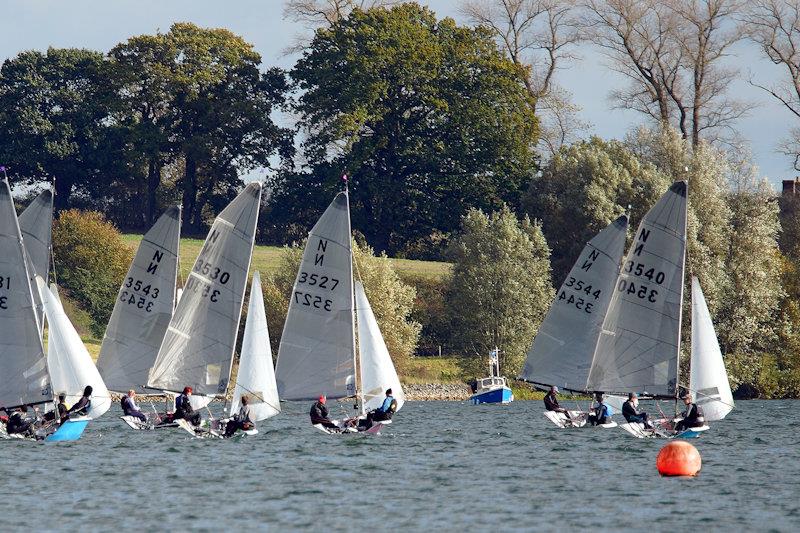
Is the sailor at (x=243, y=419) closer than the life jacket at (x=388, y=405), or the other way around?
the sailor at (x=243, y=419)

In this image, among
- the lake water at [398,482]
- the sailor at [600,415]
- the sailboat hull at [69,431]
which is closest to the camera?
the lake water at [398,482]

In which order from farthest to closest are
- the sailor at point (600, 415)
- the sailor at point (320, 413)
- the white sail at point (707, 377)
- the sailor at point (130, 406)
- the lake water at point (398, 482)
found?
the sailor at point (600, 415), the sailor at point (130, 406), the white sail at point (707, 377), the sailor at point (320, 413), the lake water at point (398, 482)

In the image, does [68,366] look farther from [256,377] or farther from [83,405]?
[256,377]

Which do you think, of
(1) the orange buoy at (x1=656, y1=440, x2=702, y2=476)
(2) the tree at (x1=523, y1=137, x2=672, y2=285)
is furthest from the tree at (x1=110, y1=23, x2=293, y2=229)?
(1) the orange buoy at (x1=656, y1=440, x2=702, y2=476)

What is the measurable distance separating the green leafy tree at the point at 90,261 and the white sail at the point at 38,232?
34.9m

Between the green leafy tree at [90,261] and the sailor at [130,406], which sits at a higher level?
the green leafy tree at [90,261]

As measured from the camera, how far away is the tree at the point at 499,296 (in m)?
79.4

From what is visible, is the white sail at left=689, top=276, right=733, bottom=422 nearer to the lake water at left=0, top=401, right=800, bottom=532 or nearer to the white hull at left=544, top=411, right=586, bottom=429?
the lake water at left=0, top=401, right=800, bottom=532

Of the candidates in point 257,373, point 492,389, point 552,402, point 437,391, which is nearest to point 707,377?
point 552,402

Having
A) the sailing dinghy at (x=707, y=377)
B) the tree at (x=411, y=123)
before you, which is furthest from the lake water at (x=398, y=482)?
the tree at (x=411, y=123)

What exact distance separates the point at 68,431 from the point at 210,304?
5.87 meters

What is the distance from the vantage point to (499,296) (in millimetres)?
79750

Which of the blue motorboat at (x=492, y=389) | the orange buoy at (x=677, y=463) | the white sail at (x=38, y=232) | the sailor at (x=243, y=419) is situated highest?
the white sail at (x=38, y=232)

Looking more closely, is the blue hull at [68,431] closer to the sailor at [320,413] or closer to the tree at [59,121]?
the sailor at [320,413]
